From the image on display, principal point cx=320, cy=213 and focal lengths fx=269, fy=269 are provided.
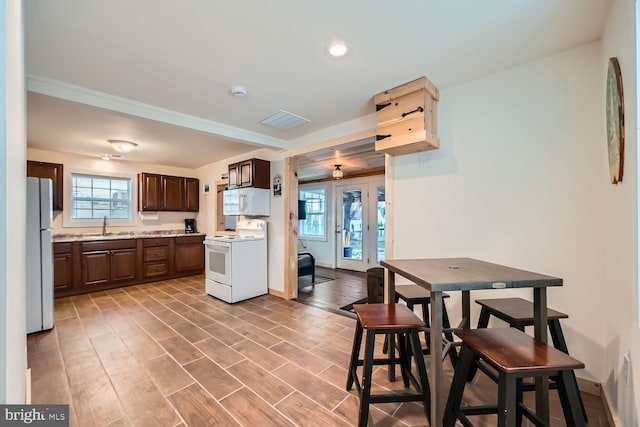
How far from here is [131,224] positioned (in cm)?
540

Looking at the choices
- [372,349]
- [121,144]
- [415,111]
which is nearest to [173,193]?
[121,144]

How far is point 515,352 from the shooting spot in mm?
1148

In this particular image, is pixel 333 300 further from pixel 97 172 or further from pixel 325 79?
pixel 97 172

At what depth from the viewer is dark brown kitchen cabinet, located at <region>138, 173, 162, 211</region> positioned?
5.31 m

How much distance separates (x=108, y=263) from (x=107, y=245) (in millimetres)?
298

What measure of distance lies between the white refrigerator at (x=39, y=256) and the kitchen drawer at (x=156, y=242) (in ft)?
6.55

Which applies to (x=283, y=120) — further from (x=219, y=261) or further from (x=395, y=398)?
(x=395, y=398)

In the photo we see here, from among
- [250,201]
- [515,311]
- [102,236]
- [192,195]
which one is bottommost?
[515,311]

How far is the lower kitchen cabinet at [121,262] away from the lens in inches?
159

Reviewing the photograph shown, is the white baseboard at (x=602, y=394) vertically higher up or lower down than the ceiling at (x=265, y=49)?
lower down

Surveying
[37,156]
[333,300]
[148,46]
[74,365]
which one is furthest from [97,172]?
[333,300]

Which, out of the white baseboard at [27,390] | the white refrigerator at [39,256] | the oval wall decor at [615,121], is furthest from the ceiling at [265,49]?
the white baseboard at [27,390]

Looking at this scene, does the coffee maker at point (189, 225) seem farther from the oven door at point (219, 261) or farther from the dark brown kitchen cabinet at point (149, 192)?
the oven door at point (219, 261)

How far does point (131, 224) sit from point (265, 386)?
499cm
